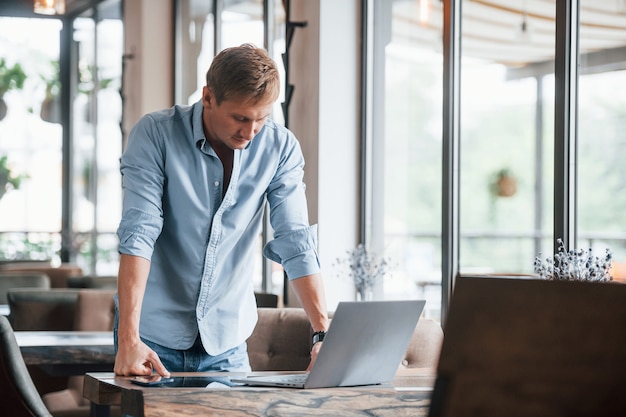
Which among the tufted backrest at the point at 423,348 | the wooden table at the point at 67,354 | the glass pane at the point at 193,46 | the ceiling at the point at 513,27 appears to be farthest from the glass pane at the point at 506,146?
the wooden table at the point at 67,354

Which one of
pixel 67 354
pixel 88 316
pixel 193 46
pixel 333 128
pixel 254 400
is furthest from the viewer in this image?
pixel 193 46

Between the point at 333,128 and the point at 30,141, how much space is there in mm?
6677

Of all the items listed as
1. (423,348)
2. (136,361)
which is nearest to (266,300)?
(423,348)

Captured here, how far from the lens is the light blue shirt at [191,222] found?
2.01m

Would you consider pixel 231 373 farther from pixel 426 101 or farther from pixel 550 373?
pixel 426 101

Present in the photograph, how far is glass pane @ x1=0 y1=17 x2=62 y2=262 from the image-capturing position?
33.6 ft

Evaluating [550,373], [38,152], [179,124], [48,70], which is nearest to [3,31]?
[48,70]

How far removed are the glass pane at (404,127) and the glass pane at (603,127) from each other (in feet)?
2.27

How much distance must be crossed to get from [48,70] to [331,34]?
672 cm

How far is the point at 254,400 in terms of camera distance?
162 centimetres

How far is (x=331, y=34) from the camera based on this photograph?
4.56m

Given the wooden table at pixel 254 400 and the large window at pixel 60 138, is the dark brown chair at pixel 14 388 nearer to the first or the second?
the wooden table at pixel 254 400

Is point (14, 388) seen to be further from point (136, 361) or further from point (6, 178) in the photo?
point (6, 178)

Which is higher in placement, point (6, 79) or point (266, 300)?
point (6, 79)
